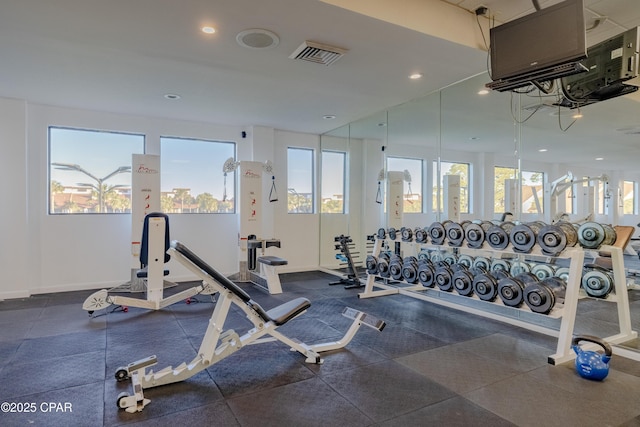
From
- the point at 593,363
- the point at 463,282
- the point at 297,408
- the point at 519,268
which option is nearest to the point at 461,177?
the point at 519,268

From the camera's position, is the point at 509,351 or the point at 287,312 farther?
the point at 509,351

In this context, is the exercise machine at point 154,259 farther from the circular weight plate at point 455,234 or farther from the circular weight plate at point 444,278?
the circular weight plate at point 455,234

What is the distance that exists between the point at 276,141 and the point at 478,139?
12.0 ft

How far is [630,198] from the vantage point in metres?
3.87

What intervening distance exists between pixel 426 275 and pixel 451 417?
6.92 ft

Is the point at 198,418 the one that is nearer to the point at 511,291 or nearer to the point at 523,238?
the point at 511,291

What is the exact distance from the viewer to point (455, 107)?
15.0ft

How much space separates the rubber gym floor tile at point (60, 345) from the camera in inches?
118

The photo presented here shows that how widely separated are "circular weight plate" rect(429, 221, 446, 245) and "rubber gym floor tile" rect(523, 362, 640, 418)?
1.58 m

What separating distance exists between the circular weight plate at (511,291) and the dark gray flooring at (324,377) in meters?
0.39

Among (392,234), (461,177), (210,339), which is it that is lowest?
(210,339)

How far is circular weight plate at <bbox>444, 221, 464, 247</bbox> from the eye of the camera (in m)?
3.84

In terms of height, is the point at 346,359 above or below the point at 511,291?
below

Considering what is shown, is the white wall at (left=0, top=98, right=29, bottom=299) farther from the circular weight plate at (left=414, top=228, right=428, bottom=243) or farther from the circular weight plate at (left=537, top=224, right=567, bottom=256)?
the circular weight plate at (left=537, top=224, right=567, bottom=256)
